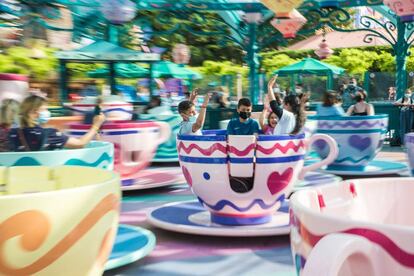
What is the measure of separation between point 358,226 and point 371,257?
0.05 metres

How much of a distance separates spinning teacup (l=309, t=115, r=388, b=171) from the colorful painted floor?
251 cm

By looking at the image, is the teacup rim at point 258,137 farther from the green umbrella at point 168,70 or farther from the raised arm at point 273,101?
the green umbrella at point 168,70

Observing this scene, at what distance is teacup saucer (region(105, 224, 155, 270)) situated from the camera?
8.22 ft

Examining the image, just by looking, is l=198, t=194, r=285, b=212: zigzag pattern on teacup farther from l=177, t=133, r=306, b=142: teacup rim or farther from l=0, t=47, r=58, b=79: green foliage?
l=0, t=47, r=58, b=79: green foliage

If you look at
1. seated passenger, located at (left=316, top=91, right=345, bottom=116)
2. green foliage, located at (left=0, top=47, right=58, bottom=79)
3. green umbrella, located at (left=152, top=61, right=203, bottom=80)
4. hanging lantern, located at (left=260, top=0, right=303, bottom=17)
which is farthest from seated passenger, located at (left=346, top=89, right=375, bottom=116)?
green umbrella, located at (left=152, top=61, right=203, bottom=80)

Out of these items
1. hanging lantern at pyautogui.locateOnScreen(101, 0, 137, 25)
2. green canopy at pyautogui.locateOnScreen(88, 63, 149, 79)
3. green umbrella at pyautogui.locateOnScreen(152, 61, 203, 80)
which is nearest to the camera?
hanging lantern at pyautogui.locateOnScreen(101, 0, 137, 25)

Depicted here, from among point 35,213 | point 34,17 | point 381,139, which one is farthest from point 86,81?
point 35,213

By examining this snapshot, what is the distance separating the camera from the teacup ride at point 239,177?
3.23 m

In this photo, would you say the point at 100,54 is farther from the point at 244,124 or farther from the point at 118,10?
the point at 244,124

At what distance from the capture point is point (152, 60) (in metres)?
8.80

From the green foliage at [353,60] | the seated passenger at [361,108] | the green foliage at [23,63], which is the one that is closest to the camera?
the green foliage at [23,63]

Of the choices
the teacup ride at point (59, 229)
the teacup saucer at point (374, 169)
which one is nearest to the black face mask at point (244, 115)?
the teacup saucer at point (374, 169)

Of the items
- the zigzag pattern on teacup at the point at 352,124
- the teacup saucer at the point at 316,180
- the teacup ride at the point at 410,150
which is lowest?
the teacup saucer at the point at 316,180

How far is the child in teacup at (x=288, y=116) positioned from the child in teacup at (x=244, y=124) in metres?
0.42
